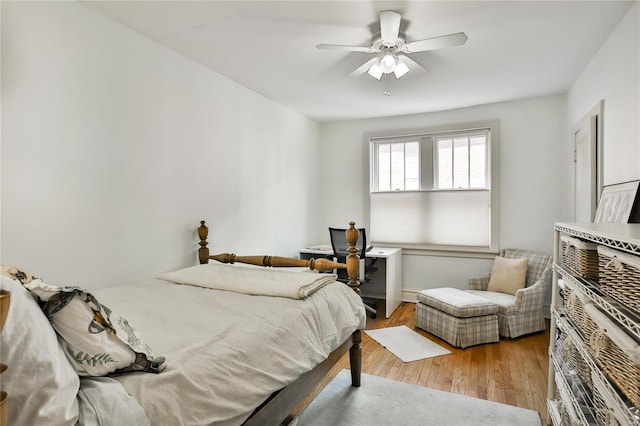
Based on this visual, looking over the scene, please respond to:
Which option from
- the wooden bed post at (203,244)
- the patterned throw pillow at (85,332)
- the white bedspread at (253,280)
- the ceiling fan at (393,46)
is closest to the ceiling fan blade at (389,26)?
the ceiling fan at (393,46)

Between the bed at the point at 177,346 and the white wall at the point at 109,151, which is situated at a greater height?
the white wall at the point at 109,151

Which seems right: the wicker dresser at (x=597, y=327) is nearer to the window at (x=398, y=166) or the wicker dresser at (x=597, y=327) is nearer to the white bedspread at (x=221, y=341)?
the white bedspread at (x=221, y=341)

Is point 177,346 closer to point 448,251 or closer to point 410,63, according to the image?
point 410,63

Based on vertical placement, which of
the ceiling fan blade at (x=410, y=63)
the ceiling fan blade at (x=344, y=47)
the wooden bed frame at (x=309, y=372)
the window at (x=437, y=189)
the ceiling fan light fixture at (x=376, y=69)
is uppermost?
the ceiling fan blade at (x=410, y=63)

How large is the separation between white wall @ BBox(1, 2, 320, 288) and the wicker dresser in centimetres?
251

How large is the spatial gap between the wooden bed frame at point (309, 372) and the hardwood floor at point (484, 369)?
1.40 ft

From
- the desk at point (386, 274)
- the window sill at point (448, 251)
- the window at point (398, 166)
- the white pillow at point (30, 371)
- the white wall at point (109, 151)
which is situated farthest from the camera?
the window at point (398, 166)

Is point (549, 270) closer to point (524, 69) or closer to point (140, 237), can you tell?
point (524, 69)

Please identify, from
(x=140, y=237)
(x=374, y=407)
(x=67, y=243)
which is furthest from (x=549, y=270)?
(x=67, y=243)

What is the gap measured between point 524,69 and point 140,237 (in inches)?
135

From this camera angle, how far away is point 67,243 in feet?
6.54

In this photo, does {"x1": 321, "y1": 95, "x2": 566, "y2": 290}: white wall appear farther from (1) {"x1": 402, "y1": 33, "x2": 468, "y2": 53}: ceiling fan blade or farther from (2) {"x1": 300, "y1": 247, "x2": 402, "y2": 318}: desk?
(1) {"x1": 402, "y1": 33, "x2": 468, "y2": 53}: ceiling fan blade

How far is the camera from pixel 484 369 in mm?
2729

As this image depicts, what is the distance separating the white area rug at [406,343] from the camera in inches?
118
